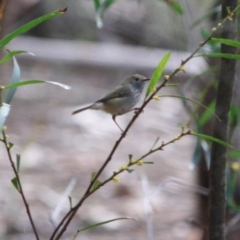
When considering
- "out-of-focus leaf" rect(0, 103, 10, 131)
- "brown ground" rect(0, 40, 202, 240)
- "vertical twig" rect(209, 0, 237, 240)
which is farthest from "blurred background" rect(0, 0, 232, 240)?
"out-of-focus leaf" rect(0, 103, 10, 131)

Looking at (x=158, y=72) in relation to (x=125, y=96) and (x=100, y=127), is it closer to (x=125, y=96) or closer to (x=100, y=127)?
(x=125, y=96)

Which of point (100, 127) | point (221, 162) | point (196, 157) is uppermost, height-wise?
point (221, 162)

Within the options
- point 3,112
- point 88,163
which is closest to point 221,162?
point 3,112

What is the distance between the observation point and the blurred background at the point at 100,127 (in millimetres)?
2562

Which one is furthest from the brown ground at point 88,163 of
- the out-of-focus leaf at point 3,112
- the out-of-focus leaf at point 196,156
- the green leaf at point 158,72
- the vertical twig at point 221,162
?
the out-of-focus leaf at point 3,112

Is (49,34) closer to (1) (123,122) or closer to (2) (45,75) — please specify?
(2) (45,75)

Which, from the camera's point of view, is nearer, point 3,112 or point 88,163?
point 3,112

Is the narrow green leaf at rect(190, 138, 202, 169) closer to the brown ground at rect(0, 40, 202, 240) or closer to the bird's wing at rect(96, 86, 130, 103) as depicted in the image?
the bird's wing at rect(96, 86, 130, 103)

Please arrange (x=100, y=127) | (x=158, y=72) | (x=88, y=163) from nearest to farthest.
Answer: (x=158, y=72)
(x=88, y=163)
(x=100, y=127)

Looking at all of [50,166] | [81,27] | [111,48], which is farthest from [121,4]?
[50,166]

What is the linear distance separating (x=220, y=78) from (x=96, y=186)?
0.92 ft

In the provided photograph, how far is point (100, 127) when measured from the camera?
5.14 metres

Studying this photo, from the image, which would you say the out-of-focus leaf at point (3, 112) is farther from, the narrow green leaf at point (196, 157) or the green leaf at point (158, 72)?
the narrow green leaf at point (196, 157)

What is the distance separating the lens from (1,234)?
3184 mm
